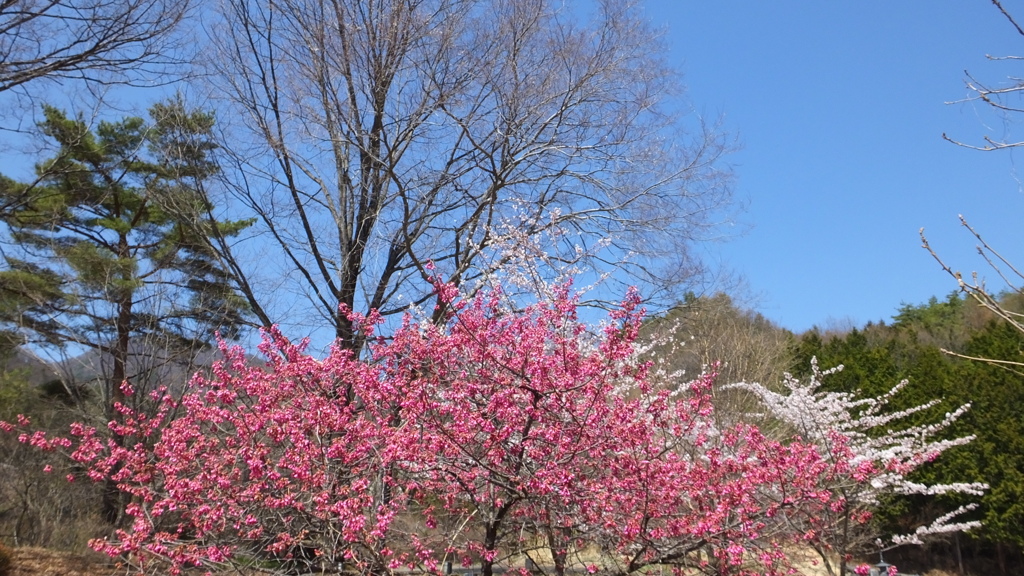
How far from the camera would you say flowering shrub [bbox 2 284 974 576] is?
15.0 ft

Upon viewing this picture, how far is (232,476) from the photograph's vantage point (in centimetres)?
505

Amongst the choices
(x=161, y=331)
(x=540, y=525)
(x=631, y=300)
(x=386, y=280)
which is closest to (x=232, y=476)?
(x=540, y=525)

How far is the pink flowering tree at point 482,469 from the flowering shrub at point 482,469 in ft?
0.05

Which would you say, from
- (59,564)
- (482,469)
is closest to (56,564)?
(59,564)

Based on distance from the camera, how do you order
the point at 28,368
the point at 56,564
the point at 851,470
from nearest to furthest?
the point at 851,470, the point at 56,564, the point at 28,368

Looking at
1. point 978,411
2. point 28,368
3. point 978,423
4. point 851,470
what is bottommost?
point 851,470

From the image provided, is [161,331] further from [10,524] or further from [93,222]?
[93,222]

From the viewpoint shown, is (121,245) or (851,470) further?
(121,245)

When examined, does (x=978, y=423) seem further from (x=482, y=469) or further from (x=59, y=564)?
(x=59, y=564)

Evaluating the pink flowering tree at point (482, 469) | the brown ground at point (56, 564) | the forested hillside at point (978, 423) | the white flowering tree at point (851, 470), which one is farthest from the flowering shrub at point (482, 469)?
the forested hillside at point (978, 423)

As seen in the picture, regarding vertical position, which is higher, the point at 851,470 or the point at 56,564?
the point at 851,470

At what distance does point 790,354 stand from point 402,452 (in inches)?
720

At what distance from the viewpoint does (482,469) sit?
4.60m

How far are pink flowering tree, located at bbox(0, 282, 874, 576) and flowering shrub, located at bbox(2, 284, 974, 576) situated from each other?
0.02m
